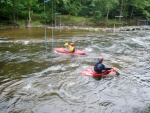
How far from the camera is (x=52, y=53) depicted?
699 inches

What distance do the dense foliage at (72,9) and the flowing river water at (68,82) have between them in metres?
14.1

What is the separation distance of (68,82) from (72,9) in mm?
28168

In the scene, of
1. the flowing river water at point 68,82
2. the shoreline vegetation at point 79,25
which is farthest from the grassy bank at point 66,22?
the flowing river water at point 68,82

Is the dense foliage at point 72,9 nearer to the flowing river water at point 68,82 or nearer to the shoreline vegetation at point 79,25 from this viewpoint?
the shoreline vegetation at point 79,25

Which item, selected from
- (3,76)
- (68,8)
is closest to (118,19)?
(68,8)

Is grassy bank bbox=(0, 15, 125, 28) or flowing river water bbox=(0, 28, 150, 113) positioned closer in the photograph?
flowing river water bbox=(0, 28, 150, 113)

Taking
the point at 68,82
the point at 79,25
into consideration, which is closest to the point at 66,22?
the point at 79,25

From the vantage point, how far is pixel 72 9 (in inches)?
1497

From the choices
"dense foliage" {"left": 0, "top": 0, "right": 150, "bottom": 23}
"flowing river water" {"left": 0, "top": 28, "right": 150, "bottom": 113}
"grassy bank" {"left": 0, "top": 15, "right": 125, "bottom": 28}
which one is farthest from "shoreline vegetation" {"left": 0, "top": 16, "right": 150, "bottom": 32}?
"flowing river water" {"left": 0, "top": 28, "right": 150, "bottom": 113}

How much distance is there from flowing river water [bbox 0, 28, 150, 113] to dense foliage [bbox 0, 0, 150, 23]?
1411cm

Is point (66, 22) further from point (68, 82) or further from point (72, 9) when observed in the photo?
point (68, 82)

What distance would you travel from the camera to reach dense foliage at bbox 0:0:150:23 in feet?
106

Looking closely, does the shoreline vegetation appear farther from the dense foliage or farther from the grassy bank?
the dense foliage

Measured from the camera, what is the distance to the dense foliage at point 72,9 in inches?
1275
